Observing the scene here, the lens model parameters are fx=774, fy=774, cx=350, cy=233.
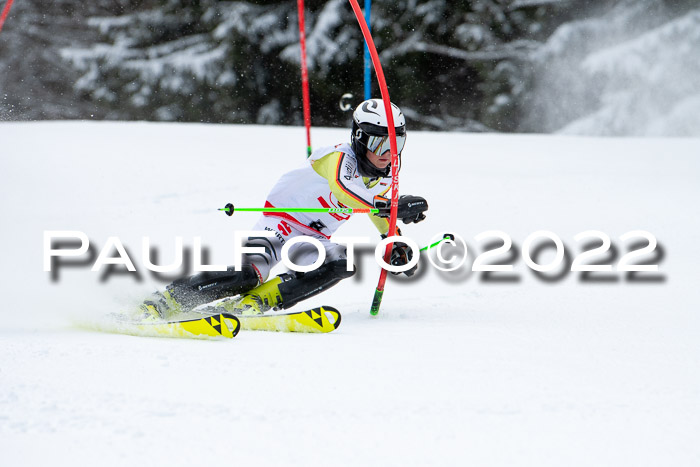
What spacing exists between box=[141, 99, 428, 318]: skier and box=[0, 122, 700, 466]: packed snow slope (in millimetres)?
281

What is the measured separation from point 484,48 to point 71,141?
10.6 meters

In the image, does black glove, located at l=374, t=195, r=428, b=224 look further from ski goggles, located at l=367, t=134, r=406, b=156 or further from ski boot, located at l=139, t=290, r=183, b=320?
ski boot, located at l=139, t=290, r=183, b=320

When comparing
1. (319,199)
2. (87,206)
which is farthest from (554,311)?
(87,206)

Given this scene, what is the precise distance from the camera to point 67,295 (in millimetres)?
4148

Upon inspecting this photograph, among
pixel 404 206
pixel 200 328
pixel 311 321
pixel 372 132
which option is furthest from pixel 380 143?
pixel 200 328

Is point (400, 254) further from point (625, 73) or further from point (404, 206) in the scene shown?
point (625, 73)

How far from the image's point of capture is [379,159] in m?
3.61

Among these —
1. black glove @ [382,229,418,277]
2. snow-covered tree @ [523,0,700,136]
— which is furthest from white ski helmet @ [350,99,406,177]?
snow-covered tree @ [523,0,700,136]

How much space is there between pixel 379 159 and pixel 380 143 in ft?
0.26

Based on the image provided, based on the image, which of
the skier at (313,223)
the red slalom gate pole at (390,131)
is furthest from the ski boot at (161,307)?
the red slalom gate pole at (390,131)

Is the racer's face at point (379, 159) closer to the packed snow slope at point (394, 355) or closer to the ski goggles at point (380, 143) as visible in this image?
the ski goggles at point (380, 143)

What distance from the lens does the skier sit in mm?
3521

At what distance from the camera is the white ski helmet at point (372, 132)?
11.6 feet

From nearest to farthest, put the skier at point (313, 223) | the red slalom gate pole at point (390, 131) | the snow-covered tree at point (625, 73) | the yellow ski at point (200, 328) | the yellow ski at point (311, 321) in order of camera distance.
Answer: the yellow ski at point (200, 328), the yellow ski at point (311, 321), the red slalom gate pole at point (390, 131), the skier at point (313, 223), the snow-covered tree at point (625, 73)
